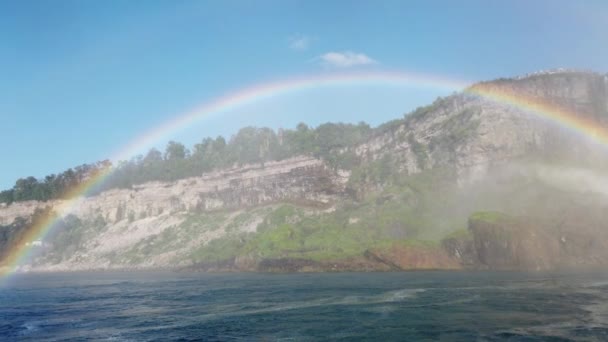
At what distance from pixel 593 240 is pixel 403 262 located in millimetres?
25203

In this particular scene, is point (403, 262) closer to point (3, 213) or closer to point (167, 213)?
point (167, 213)

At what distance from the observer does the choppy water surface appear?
26.2 m

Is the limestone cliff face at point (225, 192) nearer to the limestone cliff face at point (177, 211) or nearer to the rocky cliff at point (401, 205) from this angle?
the limestone cliff face at point (177, 211)

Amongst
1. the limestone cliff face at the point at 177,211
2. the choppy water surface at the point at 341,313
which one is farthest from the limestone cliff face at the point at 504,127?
the choppy water surface at the point at 341,313

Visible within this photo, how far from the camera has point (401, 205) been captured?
337 feet

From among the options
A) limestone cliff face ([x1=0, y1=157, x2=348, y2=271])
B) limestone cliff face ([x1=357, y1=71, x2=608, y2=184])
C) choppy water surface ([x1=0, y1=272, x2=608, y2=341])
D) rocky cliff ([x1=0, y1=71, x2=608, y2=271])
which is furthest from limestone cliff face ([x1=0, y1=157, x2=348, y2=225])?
choppy water surface ([x1=0, y1=272, x2=608, y2=341])

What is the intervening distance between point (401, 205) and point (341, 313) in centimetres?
7199

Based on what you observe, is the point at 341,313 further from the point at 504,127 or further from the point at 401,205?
the point at 504,127

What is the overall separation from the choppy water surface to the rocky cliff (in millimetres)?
21895

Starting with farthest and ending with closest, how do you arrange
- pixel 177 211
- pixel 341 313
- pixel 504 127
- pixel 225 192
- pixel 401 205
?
pixel 177 211
pixel 225 192
pixel 401 205
pixel 504 127
pixel 341 313

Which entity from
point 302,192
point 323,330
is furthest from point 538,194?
point 323,330

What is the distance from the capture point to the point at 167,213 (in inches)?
5635

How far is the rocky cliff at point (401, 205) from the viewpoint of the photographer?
233ft

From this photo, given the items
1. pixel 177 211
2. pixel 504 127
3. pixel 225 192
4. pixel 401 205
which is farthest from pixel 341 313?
pixel 177 211
